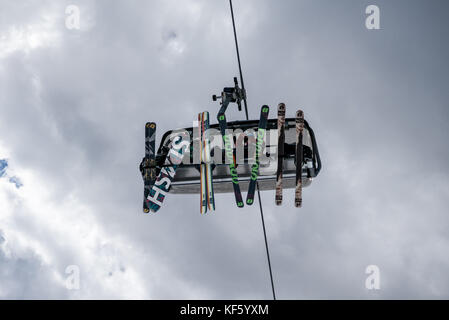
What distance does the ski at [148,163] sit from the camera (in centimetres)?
721

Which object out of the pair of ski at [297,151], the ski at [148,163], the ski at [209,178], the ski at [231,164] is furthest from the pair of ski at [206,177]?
the pair of ski at [297,151]

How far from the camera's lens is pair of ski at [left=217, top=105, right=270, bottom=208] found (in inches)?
281

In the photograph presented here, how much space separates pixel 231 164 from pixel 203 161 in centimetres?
45

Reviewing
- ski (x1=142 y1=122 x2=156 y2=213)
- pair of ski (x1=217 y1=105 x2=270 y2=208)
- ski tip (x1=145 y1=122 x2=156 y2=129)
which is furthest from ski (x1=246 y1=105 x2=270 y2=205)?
ski tip (x1=145 y1=122 x2=156 y2=129)

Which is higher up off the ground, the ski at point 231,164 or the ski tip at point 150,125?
the ski tip at point 150,125

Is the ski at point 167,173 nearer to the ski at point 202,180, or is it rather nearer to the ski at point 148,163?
the ski at point 148,163

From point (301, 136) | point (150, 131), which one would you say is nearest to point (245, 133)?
point (301, 136)

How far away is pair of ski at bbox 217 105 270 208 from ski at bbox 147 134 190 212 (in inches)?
26.2

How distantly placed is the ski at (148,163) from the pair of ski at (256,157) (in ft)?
3.89

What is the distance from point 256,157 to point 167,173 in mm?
1467

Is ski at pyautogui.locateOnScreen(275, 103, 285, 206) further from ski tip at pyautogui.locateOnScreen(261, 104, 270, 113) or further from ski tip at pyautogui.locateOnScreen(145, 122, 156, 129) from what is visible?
ski tip at pyautogui.locateOnScreen(145, 122, 156, 129)

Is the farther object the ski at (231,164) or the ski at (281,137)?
the ski at (231,164)

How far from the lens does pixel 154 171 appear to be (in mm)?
7281

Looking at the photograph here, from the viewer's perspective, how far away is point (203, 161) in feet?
23.7
